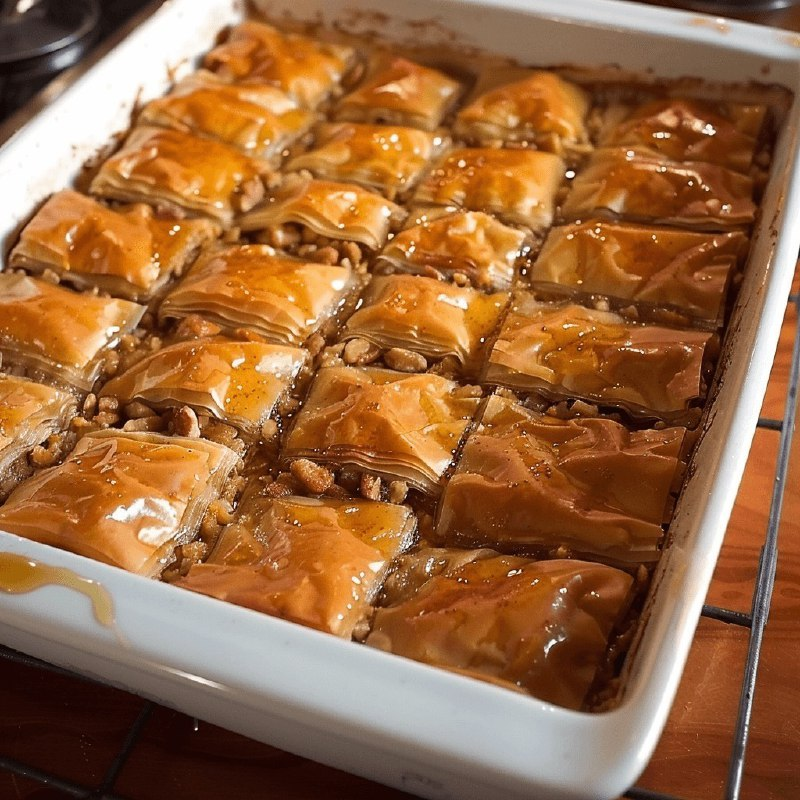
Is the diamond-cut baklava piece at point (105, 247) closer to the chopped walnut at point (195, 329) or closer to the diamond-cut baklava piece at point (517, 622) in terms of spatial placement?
the chopped walnut at point (195, 329)

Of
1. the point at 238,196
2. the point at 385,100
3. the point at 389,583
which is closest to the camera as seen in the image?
the point at 389,583

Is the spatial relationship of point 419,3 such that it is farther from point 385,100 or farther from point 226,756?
point 226,756

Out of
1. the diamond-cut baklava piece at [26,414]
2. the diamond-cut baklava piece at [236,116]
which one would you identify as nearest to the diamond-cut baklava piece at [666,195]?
the diamond-cut baklava piece at [236,116]

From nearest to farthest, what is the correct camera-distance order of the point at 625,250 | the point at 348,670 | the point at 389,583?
the point at 348,670, the point at 389,583, the point at 625,250

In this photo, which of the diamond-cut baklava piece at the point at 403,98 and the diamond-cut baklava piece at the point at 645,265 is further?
the diamond-cut baklava piece at the point at 403,98

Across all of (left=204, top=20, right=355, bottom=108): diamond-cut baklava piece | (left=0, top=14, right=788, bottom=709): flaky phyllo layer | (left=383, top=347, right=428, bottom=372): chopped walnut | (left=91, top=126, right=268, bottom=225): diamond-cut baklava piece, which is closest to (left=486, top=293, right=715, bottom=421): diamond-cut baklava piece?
(left=0, top=14, right=788, bottom=709): flaky phyllo layer

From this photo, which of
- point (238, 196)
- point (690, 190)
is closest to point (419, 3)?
point (238, 196)

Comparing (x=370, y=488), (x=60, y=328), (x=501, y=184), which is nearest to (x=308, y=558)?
(x=370, y=488)
